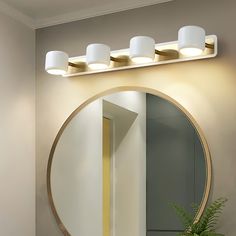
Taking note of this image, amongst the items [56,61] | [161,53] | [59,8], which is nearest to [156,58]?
[161,53]

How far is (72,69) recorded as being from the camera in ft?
7.86

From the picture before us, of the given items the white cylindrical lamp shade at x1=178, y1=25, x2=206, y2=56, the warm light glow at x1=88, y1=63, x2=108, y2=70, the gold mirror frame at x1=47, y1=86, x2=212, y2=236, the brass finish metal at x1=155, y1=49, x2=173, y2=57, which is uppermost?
the white cylindrical lamp shade at x1=178, y1=25, x2=206, y2=56

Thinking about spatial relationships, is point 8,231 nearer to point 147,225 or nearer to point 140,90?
point 147,225

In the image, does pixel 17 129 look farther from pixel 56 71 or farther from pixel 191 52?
pixel 191 52

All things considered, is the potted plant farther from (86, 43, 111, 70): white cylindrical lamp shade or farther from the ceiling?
the ceiling

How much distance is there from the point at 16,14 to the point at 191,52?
95 centimetres

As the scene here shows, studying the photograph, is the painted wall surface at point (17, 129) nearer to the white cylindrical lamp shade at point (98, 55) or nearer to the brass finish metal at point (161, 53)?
the white cylindrical lamp shade at point (98, 55)

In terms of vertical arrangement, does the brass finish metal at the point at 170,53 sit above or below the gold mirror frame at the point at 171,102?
above

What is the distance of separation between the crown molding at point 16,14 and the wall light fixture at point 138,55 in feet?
1.15

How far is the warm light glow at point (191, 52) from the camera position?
203 cm

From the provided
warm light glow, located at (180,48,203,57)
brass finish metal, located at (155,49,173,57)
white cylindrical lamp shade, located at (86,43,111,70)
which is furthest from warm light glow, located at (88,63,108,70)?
warm light glow, located at (180,48,203,57)

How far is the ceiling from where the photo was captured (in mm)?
2352

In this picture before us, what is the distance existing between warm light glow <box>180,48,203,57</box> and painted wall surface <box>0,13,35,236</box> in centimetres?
87

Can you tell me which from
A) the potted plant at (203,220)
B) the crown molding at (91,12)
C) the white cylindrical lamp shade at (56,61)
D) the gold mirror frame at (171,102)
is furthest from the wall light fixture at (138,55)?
the potted plant at (203,220)
